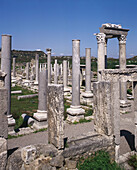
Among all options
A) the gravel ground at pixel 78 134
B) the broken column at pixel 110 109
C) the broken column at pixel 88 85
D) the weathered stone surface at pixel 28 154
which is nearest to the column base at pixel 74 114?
the gravel ground at pixel 78 134

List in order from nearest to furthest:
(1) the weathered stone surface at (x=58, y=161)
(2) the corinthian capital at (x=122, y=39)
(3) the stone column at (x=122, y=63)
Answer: (1) the weathered stone surface at (x=58, y=161)
(3) the stone column at (x=122, y=63)
(2) the corinthian capital at (x=122, y=39)

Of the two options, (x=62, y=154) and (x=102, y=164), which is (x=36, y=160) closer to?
(x=62, y=154)

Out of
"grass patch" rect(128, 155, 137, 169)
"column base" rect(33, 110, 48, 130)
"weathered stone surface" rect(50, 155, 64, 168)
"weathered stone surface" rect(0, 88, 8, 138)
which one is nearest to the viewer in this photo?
"weathered stone surface" rect(0, 88, 8, 138)

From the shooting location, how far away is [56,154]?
3.98 m

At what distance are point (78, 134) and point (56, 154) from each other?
10.8 ft

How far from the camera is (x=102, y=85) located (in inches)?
195

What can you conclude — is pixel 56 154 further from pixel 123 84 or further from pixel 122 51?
pixel 122 51

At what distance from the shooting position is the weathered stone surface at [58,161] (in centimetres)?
387

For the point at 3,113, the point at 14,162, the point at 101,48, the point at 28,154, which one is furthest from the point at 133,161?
the point at 101,48

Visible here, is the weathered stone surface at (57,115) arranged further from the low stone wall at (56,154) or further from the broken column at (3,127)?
the broken column at (3,127)

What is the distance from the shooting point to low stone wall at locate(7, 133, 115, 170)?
3.67 meters

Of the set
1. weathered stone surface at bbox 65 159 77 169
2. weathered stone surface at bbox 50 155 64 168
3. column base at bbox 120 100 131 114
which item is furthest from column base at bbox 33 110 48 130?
column base at bbox 120 100 131 114

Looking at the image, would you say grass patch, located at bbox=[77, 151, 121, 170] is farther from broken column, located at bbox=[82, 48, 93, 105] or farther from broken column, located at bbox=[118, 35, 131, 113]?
broken column, located at bbox=[82, 48, 93, 105]

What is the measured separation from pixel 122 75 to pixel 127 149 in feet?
7.76
